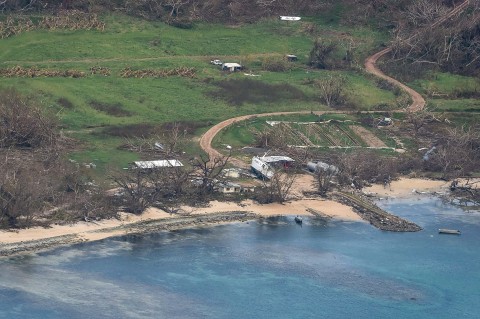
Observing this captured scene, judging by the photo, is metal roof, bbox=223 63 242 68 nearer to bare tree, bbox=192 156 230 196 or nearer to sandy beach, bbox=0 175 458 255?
sandy beach, bbox=0 175 458 255

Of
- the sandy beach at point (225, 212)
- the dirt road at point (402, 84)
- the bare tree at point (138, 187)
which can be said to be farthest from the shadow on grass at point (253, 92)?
the bare tree at point (138, 187)

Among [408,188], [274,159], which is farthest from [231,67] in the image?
[408,188]

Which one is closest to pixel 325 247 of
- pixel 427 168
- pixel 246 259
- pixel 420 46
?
pixel 246 259

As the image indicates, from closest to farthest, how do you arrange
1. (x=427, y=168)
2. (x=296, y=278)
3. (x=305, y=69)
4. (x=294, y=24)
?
(x=296, y=278), (x=427, y=168), (x=305, y=69), (x=294, y=24)

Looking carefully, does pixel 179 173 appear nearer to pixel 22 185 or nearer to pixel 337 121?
pixel 22 185

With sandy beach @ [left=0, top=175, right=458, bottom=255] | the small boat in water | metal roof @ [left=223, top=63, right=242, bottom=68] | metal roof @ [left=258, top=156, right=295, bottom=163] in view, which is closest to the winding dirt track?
metal roof @ [left=258, top=156, right=295, bottom=163]

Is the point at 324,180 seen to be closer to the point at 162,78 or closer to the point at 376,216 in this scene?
the point at 376,216
